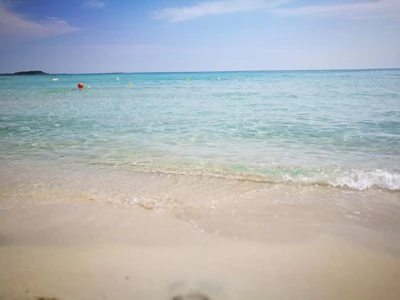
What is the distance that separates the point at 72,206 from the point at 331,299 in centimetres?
384

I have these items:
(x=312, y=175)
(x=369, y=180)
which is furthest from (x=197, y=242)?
(x=369, y=180)

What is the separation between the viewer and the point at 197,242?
3191 millimetres

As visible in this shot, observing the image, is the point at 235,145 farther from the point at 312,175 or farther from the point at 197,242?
the point at 197,242

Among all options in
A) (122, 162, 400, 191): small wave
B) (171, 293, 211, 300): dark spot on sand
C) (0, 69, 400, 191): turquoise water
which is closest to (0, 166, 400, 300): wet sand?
(171, 293, 211, 300): dark spot on sand

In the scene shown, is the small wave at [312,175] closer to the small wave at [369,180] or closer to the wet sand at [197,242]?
the small wave at [369,180]

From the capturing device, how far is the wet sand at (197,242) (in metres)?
Result: 2.49

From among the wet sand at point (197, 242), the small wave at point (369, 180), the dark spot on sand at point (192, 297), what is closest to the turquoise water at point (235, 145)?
the small wave at point (369, 180)

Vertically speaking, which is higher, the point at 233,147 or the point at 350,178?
the point at 233,147

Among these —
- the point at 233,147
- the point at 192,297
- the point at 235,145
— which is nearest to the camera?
the point at 192,297

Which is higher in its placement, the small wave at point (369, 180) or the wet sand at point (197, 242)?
the small wave at point (369, 180)

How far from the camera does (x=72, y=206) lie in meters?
4.21

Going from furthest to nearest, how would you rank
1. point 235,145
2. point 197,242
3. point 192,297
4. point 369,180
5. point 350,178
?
point 235,145 < point 350,178 < point 369,180 < point 197,242 < point 192,297

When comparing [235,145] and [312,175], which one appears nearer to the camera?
[312,175]

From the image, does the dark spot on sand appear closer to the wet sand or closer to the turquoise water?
the wet sand
